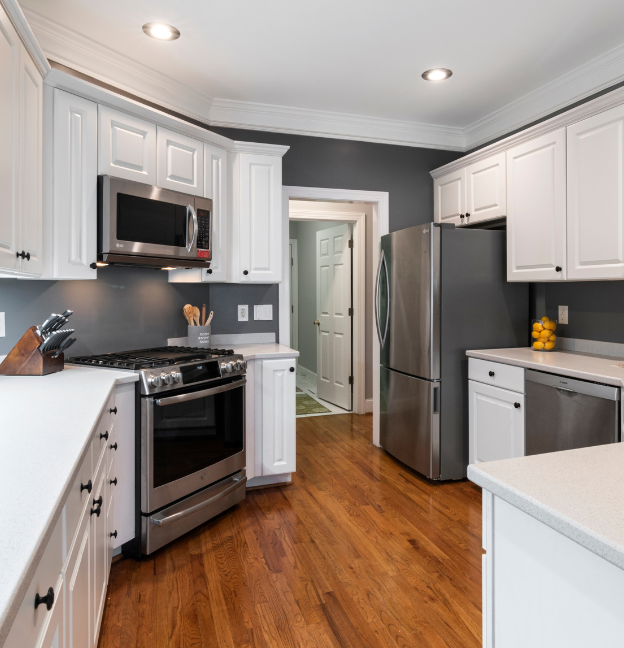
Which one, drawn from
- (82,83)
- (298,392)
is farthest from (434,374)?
(298,392)

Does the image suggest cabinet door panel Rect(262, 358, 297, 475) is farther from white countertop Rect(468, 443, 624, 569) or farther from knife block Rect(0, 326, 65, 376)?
white countertop Rect(468, 443, 624, 569)

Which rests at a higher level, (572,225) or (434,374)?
(572,225)

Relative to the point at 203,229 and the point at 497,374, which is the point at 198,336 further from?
the point at 497,374

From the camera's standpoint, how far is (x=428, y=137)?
4.04 metres

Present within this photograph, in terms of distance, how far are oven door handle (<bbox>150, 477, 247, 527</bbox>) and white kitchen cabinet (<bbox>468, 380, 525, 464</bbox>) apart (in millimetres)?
1517

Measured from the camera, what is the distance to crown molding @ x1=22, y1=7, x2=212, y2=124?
8.09ft

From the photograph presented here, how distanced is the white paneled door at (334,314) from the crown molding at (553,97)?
180 cm

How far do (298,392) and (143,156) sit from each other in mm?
4128

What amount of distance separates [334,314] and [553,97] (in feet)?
10.0

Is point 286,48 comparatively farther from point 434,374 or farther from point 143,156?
point 434,374

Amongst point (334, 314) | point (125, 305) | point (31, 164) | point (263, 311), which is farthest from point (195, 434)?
point (334, 314)

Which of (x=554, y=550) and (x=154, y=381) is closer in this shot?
(x=554, y=550)

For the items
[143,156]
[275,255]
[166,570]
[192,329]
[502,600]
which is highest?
[143,156]

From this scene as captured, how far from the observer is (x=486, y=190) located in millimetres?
3430
